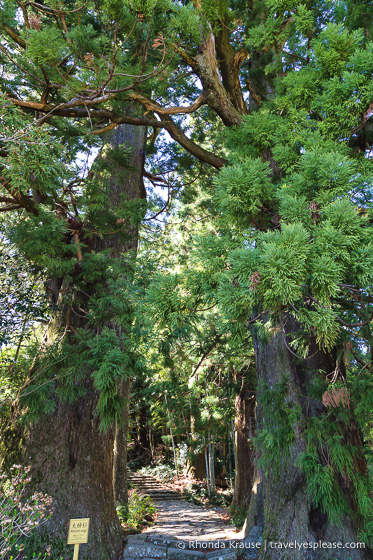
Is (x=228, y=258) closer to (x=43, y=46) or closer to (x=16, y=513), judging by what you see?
(x=43, y=46)

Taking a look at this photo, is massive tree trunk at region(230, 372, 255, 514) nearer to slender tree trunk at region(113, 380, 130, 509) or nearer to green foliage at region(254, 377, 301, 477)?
slender tree trunk at region(113, 380, 130, 509)

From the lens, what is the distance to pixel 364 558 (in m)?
2.79

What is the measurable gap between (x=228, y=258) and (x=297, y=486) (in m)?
2.33

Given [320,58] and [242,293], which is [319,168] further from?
[320,58]

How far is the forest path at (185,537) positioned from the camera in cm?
489

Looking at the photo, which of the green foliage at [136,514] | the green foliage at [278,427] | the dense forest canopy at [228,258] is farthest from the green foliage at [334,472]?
the green foliage at [136,514]

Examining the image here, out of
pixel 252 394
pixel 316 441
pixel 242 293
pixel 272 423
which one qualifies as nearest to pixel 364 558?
pixel 316 441

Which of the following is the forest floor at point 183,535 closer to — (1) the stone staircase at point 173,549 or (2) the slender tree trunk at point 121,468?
(1) the stone staircase at point 173,549

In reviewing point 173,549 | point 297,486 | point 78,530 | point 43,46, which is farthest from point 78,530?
point 43,46

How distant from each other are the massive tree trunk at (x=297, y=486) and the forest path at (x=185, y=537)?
224 centimetres

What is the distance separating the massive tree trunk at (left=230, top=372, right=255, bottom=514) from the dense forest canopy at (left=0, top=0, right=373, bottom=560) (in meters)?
2.69

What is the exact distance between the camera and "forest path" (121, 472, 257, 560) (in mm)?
4895

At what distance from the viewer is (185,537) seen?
6.59m

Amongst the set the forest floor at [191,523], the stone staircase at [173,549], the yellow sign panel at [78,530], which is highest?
the yellow sign panel at [78,530]
